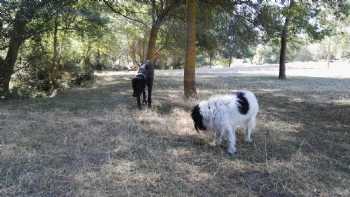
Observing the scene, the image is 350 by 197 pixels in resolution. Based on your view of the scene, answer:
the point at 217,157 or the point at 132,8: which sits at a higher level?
the point at 132,8

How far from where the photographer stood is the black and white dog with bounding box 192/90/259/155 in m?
6.31

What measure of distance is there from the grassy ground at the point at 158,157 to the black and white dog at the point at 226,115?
302 millimetres

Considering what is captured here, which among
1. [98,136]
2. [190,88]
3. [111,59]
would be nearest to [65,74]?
[190,88]

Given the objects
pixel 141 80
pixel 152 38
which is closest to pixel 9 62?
pixel 141 80

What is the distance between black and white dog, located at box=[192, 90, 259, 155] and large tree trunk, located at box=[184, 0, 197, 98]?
5.78m

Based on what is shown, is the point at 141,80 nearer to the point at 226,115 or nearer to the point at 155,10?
the point at 226,115

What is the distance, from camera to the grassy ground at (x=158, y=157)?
461cm

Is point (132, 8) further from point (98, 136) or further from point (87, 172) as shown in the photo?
point (87, 172)

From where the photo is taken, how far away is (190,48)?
1244cm

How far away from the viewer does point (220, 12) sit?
13.5 meters

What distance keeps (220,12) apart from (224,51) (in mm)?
6983

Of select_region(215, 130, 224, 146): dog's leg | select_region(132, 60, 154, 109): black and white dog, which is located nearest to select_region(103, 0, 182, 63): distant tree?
select_region(132, 60, 154, 109): black and white dog

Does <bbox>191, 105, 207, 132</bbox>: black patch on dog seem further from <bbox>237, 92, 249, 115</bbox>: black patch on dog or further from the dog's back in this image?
<bbox>237, 92, 249, 115</bbox>: black patch on dog

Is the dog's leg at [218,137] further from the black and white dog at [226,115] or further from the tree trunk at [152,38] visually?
the tree trunk at [152,38]
